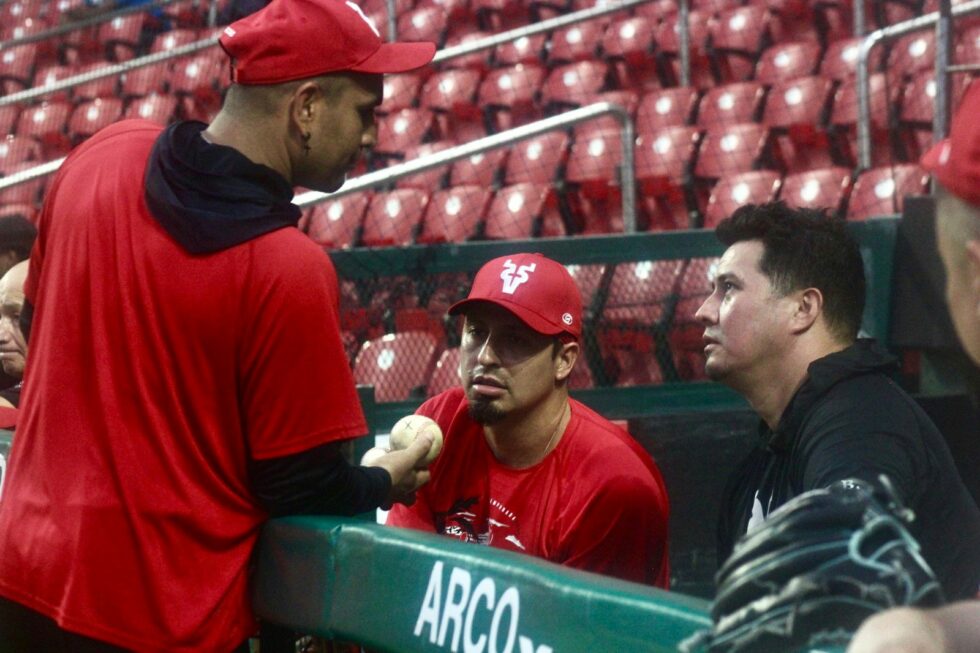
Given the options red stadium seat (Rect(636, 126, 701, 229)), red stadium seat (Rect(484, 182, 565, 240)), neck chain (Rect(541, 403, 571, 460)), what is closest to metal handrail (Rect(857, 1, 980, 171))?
red stadium seat (Rect(636, 126, 701, 229))

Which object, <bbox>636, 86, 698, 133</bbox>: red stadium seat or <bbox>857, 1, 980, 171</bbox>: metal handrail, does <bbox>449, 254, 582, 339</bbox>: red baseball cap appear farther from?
<bbox>636, 86, 698, 133</bbox>: red stadium seat

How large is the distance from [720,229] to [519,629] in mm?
1402

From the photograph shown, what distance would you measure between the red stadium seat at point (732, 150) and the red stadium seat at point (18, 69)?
684 centimetres

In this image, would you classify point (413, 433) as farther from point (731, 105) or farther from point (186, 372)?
point (731, 105)

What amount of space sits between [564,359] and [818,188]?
383 cm

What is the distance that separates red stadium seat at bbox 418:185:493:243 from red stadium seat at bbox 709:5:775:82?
221 centimetres

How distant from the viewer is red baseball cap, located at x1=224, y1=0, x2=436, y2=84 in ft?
6.41

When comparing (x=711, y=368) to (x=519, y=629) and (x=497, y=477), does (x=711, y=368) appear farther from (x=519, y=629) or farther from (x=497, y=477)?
(x=519, y=629)

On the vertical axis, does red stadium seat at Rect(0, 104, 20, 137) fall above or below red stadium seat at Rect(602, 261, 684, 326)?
above

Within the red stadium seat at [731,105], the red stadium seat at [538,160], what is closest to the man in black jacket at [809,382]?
the red stadium seat at [538,160]

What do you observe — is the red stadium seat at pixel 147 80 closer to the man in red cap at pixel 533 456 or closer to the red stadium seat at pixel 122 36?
the red stadium seat at pixel 122 36

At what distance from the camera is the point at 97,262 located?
6.29 ft

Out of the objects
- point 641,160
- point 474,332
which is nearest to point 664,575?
point 474,332

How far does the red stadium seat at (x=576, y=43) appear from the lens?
9.53m
